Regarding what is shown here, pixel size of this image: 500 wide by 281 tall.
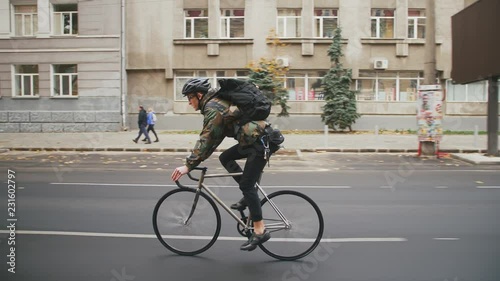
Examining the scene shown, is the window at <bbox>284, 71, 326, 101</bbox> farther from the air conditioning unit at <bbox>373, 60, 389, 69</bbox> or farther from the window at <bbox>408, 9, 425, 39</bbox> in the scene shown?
the window at <bbox>408, 9, 425, 39</bbox>

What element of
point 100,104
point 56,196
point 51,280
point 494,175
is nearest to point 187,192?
point 51,280

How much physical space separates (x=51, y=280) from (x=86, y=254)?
29.7 inches

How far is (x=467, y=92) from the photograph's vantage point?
27984 mm

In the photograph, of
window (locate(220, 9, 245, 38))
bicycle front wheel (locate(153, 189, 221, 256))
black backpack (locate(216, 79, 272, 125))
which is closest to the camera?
black backpack (locate(216, 79, 272, 125))

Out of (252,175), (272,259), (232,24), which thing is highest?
(232,24)

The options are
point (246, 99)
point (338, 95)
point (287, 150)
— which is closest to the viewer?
point (246, 99)

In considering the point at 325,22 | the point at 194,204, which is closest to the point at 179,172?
the point at 194,204

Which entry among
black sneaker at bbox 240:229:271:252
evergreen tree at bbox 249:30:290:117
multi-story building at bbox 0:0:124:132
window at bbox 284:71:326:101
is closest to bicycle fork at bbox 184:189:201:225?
black sneaker at bbox 240:229:271:252

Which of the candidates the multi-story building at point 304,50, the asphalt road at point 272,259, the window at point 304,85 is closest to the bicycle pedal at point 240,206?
the asphalt road at point 272,259

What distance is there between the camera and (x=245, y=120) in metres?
4.62

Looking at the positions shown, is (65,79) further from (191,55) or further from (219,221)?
(219,221)

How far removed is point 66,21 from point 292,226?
2682 cm

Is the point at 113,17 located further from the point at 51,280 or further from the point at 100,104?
the point at 51,280

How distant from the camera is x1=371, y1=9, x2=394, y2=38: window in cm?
2836
